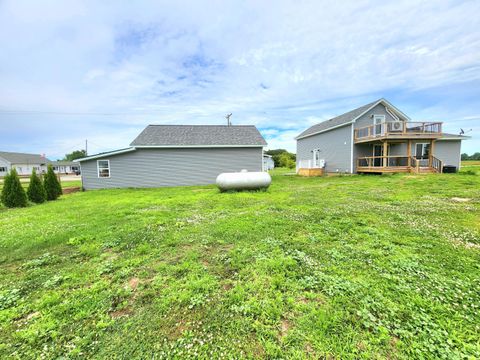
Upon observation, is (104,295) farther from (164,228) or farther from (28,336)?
(164,228)

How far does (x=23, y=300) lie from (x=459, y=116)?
2095 inches

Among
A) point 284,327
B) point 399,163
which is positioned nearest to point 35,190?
point 284,327

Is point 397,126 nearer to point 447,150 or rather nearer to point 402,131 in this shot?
point 402,131

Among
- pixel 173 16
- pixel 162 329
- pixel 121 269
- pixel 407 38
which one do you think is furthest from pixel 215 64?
pixel 162 329

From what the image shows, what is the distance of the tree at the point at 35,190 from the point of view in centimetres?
1012

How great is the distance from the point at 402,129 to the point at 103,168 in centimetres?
2267

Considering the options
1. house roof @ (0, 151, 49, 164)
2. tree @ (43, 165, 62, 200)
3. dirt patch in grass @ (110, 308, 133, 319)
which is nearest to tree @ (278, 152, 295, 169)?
tree @ (43, 165, 62, 200)

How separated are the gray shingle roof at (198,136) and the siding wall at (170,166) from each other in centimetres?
53

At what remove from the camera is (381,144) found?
58.2 feet

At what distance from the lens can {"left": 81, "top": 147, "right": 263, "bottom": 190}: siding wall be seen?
14992 mm

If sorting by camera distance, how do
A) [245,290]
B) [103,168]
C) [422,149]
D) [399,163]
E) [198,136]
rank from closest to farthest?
[245,290] → [103,168] → [198,136] → [399,163] → [422,149]

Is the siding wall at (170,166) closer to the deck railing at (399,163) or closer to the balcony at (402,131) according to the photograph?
the balcony at (402,131)

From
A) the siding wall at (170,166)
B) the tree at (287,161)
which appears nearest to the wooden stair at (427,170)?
the siding wall at (170,166)

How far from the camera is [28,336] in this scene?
2.01 m
